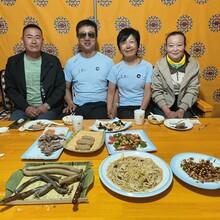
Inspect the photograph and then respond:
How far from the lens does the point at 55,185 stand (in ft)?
3.00

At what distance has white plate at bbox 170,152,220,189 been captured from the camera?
92 cm

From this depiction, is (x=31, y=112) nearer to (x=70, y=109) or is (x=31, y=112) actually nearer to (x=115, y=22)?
(x=70, y=109)

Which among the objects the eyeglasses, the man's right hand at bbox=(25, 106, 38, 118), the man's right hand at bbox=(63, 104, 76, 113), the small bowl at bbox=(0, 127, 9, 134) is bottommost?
the man's right hand at bbox=(63, 104, 76, 113)

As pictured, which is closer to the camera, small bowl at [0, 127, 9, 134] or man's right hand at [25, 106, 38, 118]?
small bowl at [0, 127, 9, 134]

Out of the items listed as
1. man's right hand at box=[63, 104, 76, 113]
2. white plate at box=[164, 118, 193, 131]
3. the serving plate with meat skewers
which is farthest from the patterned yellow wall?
the serving plate with meat skewers

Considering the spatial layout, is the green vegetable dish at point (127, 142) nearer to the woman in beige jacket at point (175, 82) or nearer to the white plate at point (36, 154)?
the white plate at point (36, 154)

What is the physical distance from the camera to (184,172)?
1.02m

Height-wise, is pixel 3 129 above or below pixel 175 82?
below

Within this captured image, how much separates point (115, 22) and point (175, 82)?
1.03m

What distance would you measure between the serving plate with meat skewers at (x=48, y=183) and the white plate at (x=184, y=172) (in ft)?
1.33

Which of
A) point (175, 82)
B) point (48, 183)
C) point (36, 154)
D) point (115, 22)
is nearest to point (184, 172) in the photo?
point (48, 183)

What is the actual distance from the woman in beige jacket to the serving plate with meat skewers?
147 cm

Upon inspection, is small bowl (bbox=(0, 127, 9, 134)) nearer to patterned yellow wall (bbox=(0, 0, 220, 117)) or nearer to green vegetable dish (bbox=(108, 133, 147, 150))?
green vegetable dish (bbox=(108, 133, 147, 150))

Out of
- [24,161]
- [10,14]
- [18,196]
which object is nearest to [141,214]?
[18,196]
